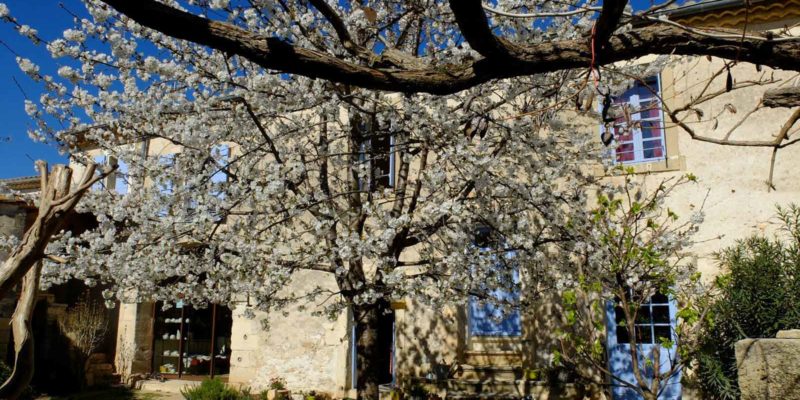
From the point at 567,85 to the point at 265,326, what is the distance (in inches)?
185

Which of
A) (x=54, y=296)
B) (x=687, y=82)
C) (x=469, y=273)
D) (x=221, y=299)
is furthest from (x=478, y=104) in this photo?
(x=54, y=296)

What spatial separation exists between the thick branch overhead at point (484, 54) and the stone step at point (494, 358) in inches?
306

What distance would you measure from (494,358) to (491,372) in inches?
17.7

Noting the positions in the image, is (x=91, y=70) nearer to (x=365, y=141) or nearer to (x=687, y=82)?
(x=365, y=141)

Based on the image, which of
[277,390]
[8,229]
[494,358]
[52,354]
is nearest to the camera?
[494,358]

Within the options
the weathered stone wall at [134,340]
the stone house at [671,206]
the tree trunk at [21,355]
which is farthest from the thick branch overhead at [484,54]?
the weathered stone wall at [134,340]

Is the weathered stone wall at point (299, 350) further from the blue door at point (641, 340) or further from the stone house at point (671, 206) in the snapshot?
the blue door at point (641, 340)

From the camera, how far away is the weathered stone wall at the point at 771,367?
12.4 ft

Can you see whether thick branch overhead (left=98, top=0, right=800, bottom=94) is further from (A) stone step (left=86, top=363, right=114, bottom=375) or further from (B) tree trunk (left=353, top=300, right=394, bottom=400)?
(A) stone step (left=86, top=363, right=114, bottom=375)

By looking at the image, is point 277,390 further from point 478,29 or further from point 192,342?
point 478,29

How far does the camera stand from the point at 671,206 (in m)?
9.35

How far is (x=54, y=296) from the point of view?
13852mm

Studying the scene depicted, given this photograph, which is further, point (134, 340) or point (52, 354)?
point (134, 340)

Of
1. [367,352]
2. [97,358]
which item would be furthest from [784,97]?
[97,358]
